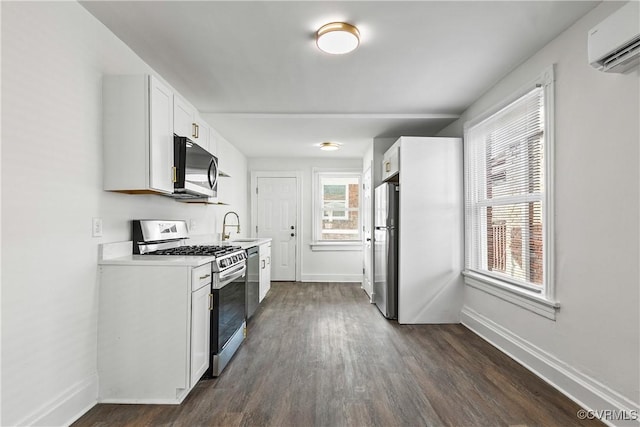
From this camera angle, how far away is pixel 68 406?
1756 mm

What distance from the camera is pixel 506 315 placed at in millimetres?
2754

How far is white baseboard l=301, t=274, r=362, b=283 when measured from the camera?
19.4ft

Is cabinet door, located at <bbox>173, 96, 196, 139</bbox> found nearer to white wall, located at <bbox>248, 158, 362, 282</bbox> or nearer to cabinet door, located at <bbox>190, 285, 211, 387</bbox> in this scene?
cabinet door, located at <bbox>190, 285, 211, 387</bbox>

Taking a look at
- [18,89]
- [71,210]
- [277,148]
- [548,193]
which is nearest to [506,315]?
[548,193]

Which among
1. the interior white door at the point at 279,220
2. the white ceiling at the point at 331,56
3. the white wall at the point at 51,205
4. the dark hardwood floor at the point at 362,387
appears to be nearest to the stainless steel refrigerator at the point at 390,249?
the dark hardwood floor at the point at 362,387

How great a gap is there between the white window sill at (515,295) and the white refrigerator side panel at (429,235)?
277 millimetres

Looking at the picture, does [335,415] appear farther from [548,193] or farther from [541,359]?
[548,193]

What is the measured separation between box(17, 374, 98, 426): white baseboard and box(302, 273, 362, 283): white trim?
13.6 ft

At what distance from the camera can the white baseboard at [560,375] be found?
1.75m

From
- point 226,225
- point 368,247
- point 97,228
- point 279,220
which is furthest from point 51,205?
point 279,220

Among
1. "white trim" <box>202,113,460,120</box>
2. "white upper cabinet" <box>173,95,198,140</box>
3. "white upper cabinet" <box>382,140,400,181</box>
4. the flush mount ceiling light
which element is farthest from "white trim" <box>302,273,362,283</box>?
the flush mount ceiling light

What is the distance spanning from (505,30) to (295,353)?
2855mm

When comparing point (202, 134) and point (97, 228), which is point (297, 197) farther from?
point (97, 228)

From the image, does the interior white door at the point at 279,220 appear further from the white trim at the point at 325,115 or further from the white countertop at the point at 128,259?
the white countertop at the point at 128,259
